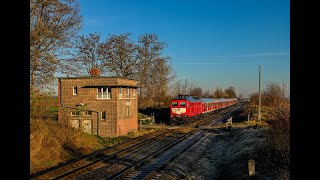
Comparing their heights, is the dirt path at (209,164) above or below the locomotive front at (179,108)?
below

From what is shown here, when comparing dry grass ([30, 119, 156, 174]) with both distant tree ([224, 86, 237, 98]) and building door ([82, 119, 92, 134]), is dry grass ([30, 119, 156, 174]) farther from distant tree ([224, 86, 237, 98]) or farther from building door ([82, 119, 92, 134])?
distant tree ([224, 86, 237, 98])

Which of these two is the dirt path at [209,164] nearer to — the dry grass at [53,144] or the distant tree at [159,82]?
the dry grass at [53,144]

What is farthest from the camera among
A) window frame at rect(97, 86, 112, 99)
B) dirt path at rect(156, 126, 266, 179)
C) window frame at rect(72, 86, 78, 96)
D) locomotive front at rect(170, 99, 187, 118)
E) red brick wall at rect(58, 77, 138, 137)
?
locomotive front at rect(170, 99, 187, 118)

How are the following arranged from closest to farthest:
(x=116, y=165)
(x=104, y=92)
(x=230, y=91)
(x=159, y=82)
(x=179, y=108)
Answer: (x=116, y=165) < (x=104, y=92) < (x=179, y=108) < (x=159, y=82) < (x=230, y=91)

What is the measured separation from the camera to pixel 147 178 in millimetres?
11938

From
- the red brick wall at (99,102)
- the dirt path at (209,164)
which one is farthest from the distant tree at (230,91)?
the dirt path at (209,164)

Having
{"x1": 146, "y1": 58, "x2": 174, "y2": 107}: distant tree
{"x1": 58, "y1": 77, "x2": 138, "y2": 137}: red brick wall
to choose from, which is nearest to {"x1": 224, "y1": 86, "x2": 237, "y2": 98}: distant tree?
{"x1": 146, "y1": 58, "x2": 174, "y2": 107}: distant tree

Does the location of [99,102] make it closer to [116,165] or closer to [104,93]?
[104,93]

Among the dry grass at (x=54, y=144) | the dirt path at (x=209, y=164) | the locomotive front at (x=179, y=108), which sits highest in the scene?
the locomotive front at (x=179, y=108)

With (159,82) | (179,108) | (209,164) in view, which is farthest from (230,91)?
(209,164)
